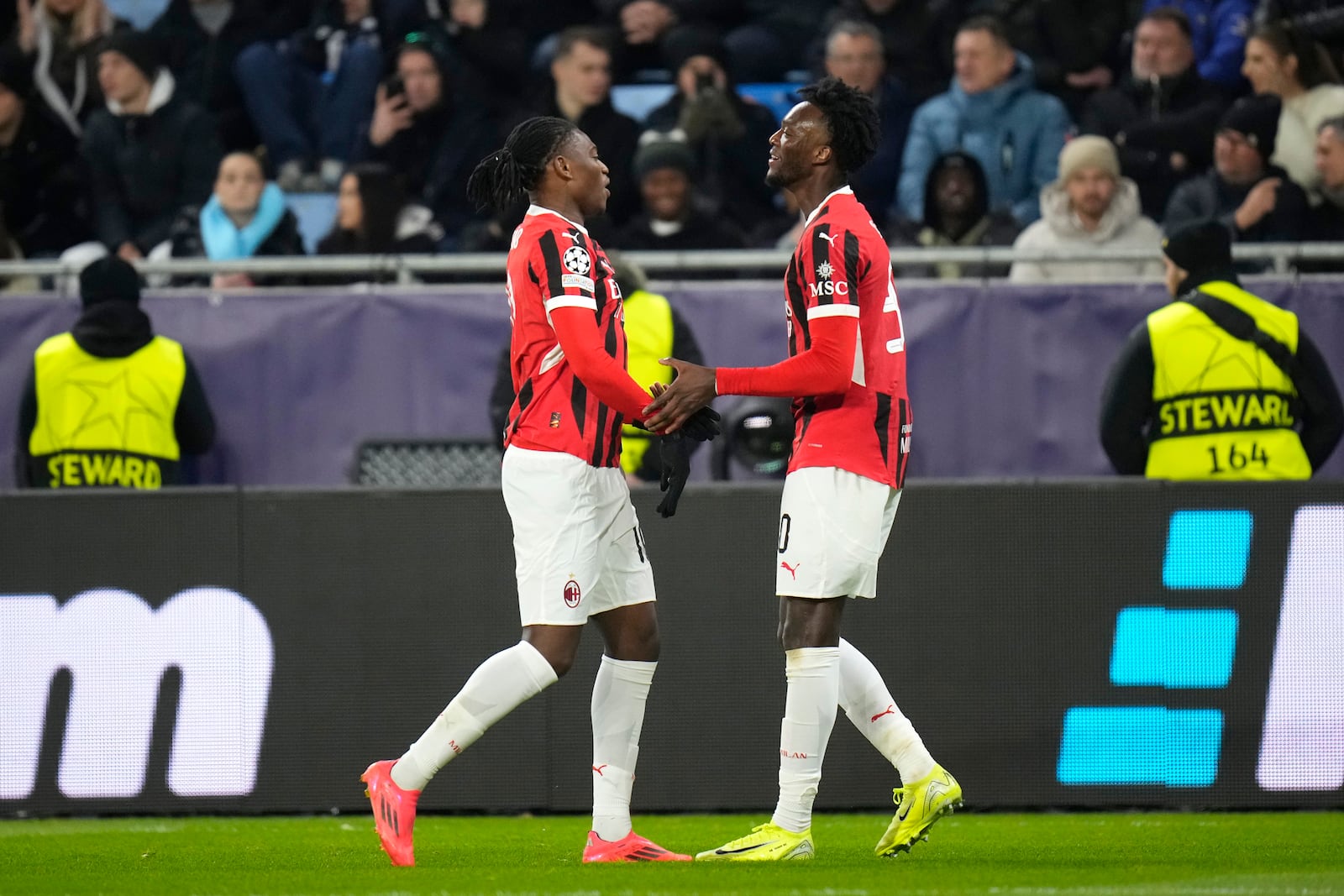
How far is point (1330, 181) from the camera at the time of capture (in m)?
9.72

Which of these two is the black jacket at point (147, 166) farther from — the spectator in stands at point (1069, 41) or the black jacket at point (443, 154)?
the spectator in stands at point (1069, 41)

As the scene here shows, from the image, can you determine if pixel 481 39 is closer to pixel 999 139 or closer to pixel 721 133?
pixel 721 133

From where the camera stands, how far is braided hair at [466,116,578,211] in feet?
18.8

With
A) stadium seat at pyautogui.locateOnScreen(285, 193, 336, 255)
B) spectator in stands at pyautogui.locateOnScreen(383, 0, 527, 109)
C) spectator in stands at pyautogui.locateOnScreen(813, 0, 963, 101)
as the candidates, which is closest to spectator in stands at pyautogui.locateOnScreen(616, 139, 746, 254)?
spectator in stands at pyautogui.locateOnScreen(813, 0, 963, 101)

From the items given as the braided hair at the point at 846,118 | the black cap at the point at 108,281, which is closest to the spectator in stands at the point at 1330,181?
the braided hair at the point at 846,118

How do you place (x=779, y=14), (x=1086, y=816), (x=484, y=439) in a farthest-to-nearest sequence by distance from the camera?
(x=779, y=14) < (x=484, y=439) < (x=1086, y=816)

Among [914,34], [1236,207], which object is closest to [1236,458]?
[1236,207]

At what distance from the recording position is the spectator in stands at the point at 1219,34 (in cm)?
1130

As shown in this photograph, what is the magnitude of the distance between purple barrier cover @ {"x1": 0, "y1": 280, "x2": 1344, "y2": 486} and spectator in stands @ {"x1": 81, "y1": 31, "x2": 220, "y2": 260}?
6.73 feet

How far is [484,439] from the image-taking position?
8984mm

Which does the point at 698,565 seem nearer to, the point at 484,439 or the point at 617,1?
the point at 484,439

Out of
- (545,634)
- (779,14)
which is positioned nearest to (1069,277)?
(779,14)

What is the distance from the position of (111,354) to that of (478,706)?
13.2 ft

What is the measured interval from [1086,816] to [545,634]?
2.78m
